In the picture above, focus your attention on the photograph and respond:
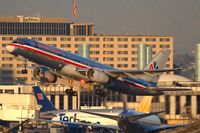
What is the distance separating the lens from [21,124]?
563 feet

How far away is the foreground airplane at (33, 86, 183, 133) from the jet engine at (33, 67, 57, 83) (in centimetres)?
1630

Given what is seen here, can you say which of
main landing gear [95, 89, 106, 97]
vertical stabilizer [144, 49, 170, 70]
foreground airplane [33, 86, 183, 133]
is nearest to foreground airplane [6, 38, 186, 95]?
main landing gear [95, 89, 106, 97]

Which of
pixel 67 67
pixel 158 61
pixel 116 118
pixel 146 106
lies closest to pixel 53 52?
pixel 67 67

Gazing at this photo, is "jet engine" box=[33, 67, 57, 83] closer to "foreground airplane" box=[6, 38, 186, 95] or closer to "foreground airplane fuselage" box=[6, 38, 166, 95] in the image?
"foreground airplane" box=[6, 38, 186, 95]

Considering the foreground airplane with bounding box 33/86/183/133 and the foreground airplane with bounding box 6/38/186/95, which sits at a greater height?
the foreground airplane with bounding box 6/38/186/95

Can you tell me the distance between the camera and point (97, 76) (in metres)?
121

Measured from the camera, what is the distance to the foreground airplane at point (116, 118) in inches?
5256

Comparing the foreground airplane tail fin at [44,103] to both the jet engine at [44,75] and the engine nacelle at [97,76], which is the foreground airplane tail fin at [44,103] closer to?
the jet engine at [44,75]

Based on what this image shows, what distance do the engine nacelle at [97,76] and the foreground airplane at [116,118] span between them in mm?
11639

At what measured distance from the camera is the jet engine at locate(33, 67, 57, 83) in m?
123

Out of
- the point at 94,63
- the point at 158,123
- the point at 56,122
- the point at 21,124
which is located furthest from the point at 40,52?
the point at 21,124

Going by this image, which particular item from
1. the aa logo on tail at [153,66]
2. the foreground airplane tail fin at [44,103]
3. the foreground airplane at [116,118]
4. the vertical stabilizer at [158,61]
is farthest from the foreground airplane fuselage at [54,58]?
the foreground airplane tail fin at [44,103]

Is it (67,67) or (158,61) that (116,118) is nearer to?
(158,61)

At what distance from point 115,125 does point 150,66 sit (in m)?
13.1
